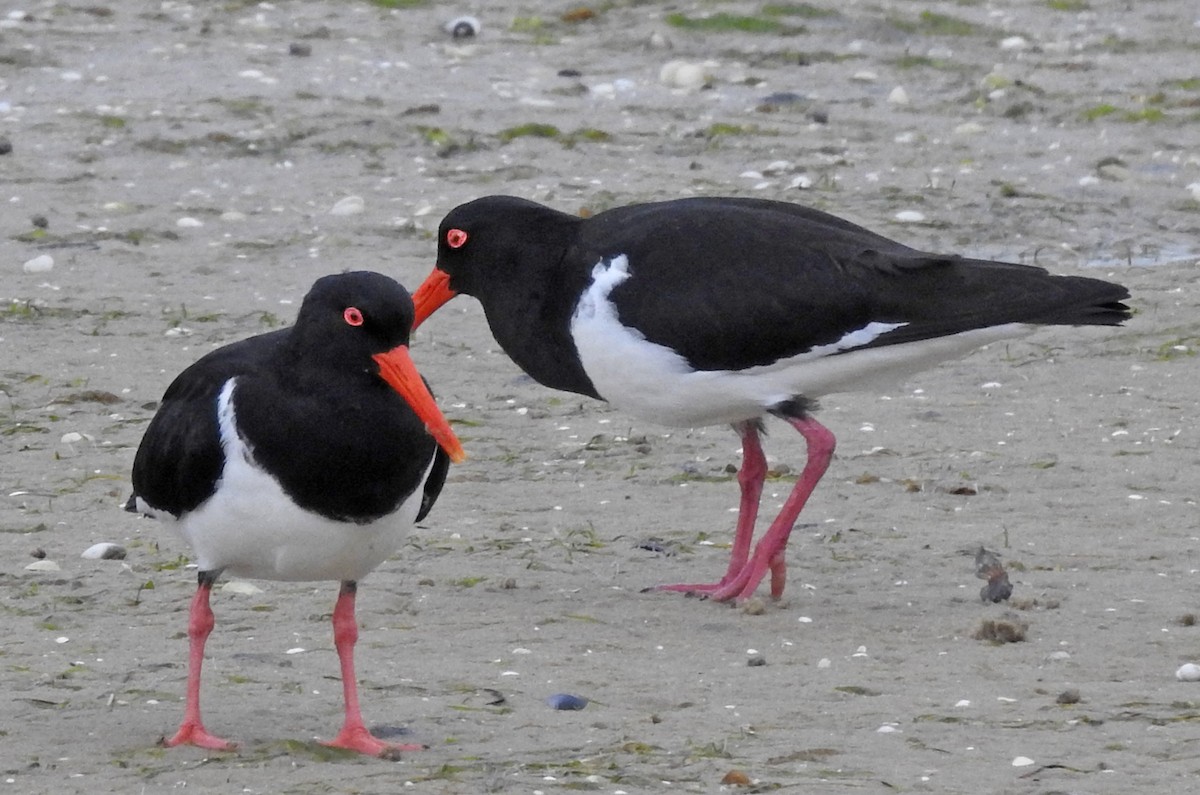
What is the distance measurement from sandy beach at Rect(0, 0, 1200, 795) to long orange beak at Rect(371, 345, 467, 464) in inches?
30.0

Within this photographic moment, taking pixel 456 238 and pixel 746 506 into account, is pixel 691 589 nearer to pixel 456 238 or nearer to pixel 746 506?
pixel 746 506

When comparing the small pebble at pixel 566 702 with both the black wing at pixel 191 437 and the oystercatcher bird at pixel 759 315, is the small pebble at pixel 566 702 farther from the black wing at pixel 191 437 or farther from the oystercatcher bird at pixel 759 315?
the oystercatcher bird at pixel 759 315

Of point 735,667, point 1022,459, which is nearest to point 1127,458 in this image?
point 1022,459

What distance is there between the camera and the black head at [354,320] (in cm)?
480

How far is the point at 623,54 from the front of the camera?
579 inches

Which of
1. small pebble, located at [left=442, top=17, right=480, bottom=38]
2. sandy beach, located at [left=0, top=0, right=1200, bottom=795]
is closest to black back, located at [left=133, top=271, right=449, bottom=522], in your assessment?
sandy beach, located at [left=0, top=0, right=1200, bottom=795]

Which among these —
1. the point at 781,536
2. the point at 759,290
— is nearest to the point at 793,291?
the point at 759,290

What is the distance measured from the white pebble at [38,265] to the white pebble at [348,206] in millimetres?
1589

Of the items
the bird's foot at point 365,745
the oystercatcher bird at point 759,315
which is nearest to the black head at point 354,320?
the bird's foot at point 365,745

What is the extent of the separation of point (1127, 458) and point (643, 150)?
5285 mm

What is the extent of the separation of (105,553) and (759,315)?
7.22 ft

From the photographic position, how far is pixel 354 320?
4809 mm

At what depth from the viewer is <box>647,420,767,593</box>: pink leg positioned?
257 inches

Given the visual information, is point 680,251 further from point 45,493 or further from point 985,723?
point 45,493
